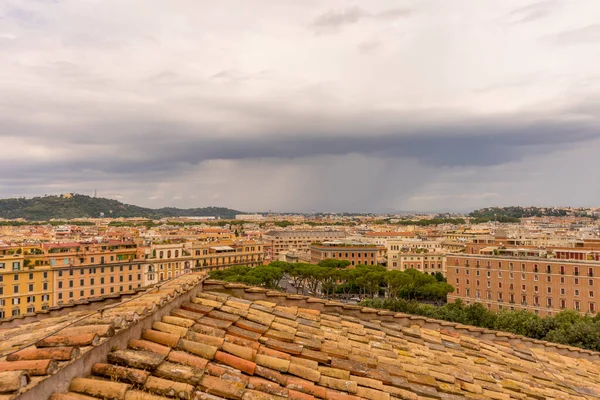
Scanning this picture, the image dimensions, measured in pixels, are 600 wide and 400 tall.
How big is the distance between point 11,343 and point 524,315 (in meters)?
41.8

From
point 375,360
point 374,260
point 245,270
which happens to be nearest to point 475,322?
point 245,270

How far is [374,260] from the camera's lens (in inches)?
3748

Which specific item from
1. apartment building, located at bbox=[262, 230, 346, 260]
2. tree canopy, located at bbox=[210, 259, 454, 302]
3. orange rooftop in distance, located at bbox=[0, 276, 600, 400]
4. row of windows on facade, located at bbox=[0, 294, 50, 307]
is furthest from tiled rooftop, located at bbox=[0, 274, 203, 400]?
apartment building, located at bbox=[262, 230, 346, 260]

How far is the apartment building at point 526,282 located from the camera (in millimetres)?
52344

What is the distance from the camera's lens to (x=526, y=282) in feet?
187

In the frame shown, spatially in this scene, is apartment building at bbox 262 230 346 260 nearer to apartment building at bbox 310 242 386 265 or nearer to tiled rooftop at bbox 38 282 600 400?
apartment building at bbox 310 242 386 265

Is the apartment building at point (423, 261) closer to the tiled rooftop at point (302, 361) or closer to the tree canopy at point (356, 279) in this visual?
the tree canopy at point (356, 279)

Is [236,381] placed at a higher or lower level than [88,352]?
lower

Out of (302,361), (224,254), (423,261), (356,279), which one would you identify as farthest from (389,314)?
(423,261)

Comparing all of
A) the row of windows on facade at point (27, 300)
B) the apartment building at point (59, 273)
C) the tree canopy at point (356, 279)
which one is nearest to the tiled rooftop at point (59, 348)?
the apartment building at point (59, 273)

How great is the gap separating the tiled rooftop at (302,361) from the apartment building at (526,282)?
50.7m

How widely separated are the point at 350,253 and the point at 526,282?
142 feet

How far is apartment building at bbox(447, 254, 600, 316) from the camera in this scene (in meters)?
52.3

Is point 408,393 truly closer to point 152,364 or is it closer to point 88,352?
point 152,364
